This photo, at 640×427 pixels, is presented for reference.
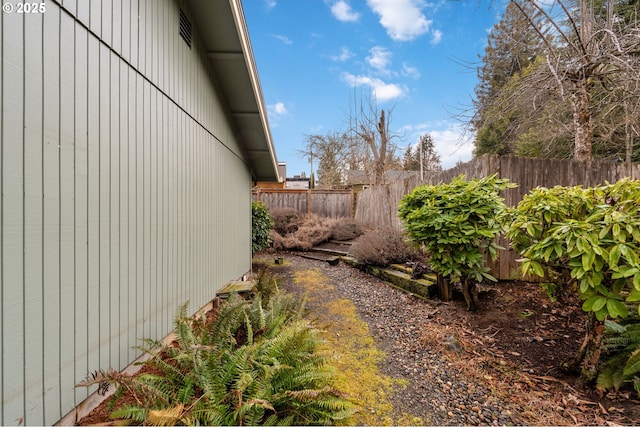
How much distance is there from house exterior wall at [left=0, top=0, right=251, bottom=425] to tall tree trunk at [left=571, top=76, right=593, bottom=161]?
6403 millimetres

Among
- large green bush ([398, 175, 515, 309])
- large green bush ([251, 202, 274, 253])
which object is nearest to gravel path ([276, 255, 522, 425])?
large green bush ([398, 175, 515, 309])

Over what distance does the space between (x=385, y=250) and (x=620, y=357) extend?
12.3 feet

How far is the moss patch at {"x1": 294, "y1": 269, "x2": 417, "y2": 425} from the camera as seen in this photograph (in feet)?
6.84

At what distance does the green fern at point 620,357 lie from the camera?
6.75 feet

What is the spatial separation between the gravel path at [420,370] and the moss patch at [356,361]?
10 cm

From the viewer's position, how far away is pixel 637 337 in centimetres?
231

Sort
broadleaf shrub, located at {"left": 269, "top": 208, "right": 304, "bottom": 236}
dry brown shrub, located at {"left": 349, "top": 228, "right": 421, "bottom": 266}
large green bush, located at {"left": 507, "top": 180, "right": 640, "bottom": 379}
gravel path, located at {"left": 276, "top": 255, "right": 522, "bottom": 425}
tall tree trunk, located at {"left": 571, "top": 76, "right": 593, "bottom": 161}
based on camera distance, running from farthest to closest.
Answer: broadleaf shrub, located at {"left": 269, "top": 208, "right": 304, "bottom": 236}, dry brown shrub, located at {"left": 349, "top": 228, "right": 421, "bottom": 266}, tall tree trunk, located at {"left": 571, "top": 76, "right": 593, "bottom": 161}, gravel path, located at {"left": 276, "top": 255, "right": 522, "bottom": 425}, large green bush, located at {"left": 507, "top": 180, "right": 640, "bottom": 379}

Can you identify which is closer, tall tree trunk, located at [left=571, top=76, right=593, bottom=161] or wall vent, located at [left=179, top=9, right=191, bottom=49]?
wall vent, located at [left=179, top=9, right=191, bottom=49]

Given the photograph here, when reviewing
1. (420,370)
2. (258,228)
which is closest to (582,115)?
(420,370)

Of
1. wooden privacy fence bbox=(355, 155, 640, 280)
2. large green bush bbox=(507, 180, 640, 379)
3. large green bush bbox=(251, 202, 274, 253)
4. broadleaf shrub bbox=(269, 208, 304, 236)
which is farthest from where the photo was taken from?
broadleaf shrub bbox=(269, 208, 304, 236)

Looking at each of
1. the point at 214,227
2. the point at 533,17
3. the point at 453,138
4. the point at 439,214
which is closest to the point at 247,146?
the point at 214,227

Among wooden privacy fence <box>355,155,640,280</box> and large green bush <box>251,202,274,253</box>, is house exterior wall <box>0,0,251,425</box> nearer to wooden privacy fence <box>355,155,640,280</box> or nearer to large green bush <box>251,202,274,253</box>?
large green bush <box>251,202,274,253</box>

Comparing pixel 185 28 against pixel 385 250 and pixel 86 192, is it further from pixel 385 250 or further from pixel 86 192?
pixel 385 250

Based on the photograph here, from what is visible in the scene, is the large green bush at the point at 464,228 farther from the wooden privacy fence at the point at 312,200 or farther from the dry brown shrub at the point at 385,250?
the wooden privacy fence at the point at 312,200
